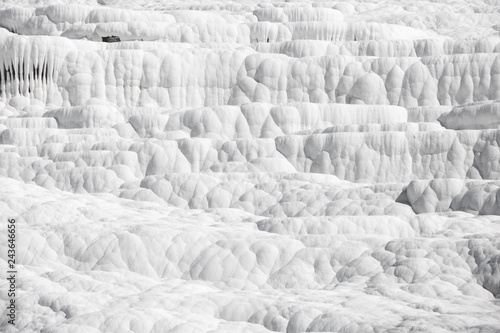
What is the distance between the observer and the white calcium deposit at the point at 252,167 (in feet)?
48.4

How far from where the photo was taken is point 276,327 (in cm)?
1392

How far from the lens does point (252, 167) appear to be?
2442 centimetres

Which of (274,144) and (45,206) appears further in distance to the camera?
(274,144)

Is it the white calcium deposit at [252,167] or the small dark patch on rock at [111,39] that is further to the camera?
the small dark patch on rock at [111,39]

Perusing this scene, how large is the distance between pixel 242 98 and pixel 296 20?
8.89 metres

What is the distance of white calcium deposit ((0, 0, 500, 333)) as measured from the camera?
14742 mm

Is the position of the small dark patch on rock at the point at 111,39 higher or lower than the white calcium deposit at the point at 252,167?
higher

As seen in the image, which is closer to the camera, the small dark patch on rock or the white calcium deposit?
the white calcium deposit

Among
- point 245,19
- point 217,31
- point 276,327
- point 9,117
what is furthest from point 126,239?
point 245,19

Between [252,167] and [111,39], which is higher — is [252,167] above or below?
below

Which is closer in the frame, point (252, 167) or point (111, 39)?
point (252, 167)

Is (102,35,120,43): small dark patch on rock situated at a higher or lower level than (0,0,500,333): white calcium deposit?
higher

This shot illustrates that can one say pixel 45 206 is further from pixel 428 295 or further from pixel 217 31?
pixel 217 31

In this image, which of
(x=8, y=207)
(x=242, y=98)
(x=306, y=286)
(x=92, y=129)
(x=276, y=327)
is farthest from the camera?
(x=242, y=98)
